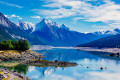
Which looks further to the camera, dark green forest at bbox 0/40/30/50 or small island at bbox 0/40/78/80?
dark green forest at bbox 0/40/30/50

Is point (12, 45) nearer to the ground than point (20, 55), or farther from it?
farther from it

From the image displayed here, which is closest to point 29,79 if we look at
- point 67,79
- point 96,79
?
point 67,79

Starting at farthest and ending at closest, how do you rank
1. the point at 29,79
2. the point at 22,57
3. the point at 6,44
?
the point at 6,44
the point at 22,57
the point at 29,79

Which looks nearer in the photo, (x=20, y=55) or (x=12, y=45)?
(x=20, y=55)

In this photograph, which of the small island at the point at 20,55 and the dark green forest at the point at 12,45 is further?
the dark green forest at the point at 12,45

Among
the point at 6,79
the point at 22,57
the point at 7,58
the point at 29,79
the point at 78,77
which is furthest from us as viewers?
the point at 22,57

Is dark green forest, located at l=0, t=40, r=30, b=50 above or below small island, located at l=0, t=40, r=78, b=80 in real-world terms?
above

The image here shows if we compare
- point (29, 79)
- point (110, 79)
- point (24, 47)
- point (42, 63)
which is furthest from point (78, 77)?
point (24, 47)

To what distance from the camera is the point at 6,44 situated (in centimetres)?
15938

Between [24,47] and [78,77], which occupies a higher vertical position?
[24,47]

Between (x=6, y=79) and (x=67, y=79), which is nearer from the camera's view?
(x=6, y=79)

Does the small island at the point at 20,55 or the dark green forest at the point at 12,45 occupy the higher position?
the dark green forest at the point at 12,45

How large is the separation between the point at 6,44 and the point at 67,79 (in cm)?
9746

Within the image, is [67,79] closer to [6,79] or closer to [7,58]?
[6,79]
